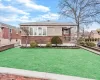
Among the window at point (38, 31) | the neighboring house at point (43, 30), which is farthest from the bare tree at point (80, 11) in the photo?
the window at point (38, 31)

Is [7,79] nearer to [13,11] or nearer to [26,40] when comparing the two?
[26,40]

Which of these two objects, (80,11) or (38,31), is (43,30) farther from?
(80,11)

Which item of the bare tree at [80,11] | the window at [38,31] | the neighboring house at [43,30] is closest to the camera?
the neighboring house at [43,30]

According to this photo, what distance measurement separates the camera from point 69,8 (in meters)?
39.2

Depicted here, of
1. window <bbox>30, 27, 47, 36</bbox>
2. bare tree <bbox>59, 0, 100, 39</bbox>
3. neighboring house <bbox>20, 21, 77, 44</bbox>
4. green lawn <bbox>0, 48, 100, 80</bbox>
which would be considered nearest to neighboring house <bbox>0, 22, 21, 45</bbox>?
neighboring house <bbox>20, 21, 77, 44</bbox>

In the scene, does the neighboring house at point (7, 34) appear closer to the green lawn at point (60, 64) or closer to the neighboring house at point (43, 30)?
the neighboring house at point (43, 30)

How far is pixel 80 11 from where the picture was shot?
129 feet

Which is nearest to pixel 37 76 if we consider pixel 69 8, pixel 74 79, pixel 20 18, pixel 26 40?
pixel 74 79

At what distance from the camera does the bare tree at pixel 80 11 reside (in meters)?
38.7

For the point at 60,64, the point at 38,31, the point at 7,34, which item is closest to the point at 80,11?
the point at 38,31

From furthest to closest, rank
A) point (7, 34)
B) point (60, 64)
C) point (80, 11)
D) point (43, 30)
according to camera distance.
A: point (7, 34) < point (80, 11) < point (43, 30) < point (60, 64)

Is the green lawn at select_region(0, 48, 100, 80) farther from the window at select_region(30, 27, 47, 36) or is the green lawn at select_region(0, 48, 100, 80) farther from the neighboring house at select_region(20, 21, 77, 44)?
the window at select_region(30, 27, 47, 36)

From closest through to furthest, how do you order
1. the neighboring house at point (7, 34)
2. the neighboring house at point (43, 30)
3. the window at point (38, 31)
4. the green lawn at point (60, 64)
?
the green lawn at point (60, 64) → the neighboring house at point (43, 30) → the window at point (38, 31) → the neighboring house at point (7, 34)

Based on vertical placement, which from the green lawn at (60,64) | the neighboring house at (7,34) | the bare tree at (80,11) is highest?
the bare tree at (80,11)
